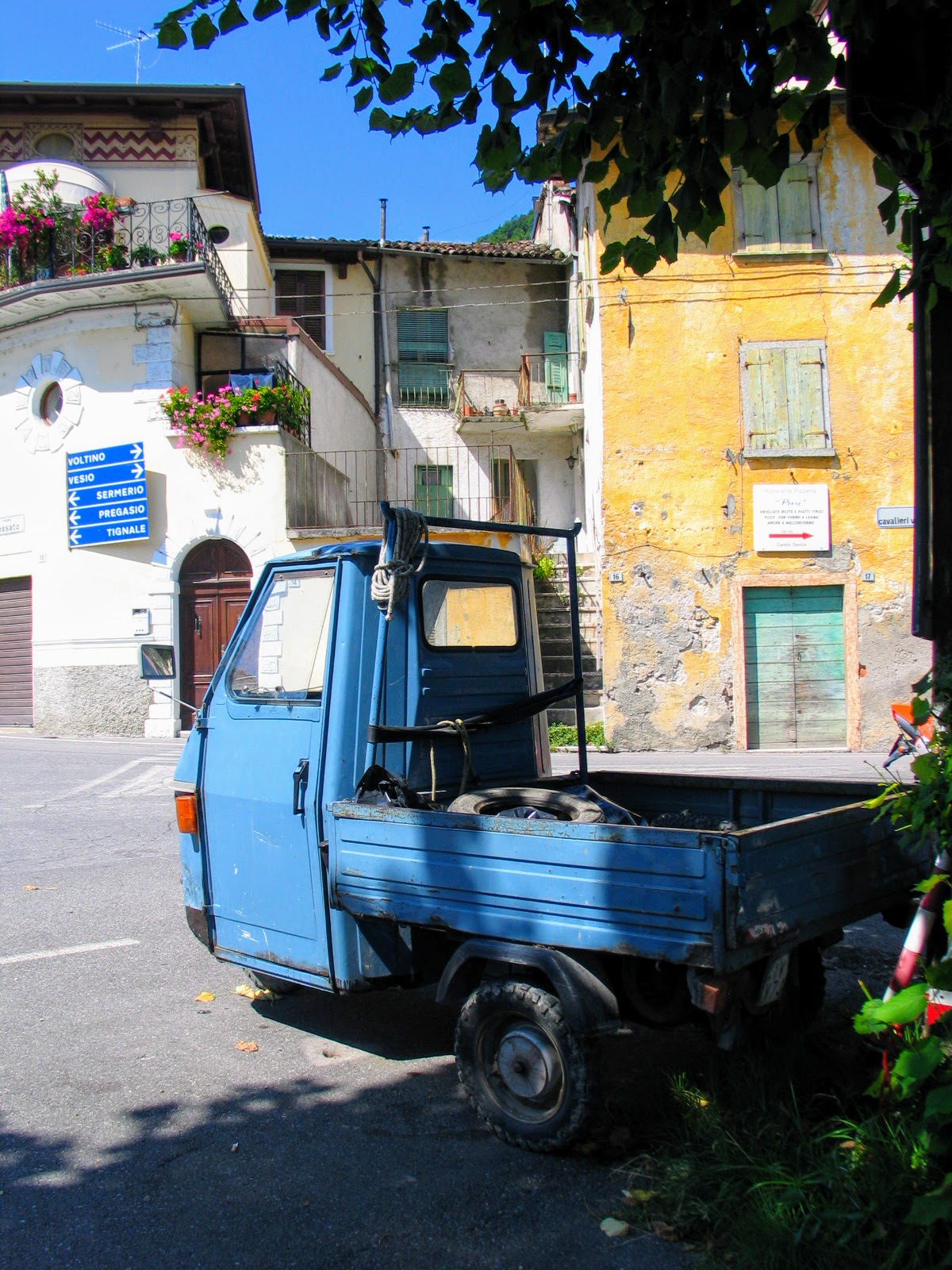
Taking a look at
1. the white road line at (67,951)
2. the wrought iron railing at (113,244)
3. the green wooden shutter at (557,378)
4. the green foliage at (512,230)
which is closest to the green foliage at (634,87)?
the white road line at (67,951)

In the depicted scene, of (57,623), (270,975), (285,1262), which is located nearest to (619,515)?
(57,623)

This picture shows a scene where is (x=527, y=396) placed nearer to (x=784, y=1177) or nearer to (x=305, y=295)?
(x=305, y=295)

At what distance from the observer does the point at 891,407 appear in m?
14.9

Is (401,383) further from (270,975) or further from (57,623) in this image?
(270,975)

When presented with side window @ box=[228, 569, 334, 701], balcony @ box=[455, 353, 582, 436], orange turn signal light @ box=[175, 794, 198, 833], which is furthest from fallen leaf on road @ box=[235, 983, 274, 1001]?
balcony @ box=[455, 353, 582, 436]

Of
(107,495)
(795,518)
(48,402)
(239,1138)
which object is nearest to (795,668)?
(795,518)

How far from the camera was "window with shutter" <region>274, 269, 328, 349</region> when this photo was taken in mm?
22750

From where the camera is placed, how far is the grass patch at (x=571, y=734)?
47.0 feet

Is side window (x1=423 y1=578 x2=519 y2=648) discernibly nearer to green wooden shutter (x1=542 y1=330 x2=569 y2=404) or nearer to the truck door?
the truck door

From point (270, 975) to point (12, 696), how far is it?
1507cm

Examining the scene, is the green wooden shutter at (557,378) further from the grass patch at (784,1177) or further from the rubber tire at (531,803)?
the grass patch at (784,1177)

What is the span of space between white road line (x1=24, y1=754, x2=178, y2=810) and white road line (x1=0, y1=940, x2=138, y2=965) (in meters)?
4.56

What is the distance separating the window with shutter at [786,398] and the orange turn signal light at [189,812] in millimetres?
12313

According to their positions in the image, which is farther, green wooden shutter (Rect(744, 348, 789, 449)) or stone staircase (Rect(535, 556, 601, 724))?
stone staircase (Rect(535, 556, 601, 724))
